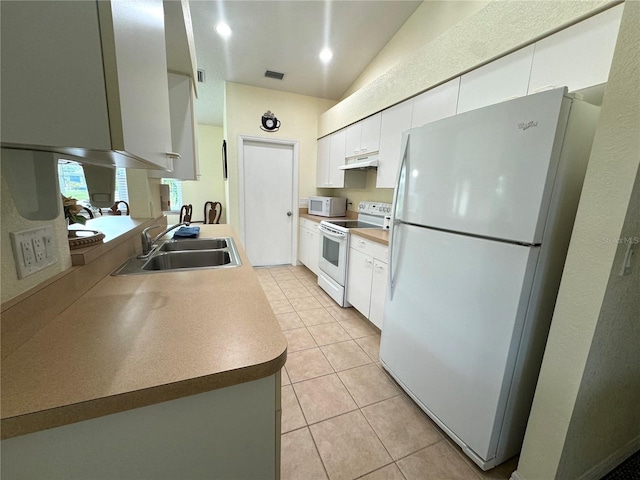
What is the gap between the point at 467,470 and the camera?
124cm

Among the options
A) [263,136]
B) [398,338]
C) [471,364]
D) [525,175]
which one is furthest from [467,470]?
[263,136]

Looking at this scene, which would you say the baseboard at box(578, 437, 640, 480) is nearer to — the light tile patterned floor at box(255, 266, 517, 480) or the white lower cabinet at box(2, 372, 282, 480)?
the light tile patterned floor at box(255, 266, 517, 480)

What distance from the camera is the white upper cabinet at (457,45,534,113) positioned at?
1.43 m

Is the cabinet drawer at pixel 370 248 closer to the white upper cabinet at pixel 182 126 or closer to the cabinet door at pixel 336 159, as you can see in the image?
the cabinet door at pixel 336 159

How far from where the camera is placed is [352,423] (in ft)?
4.80

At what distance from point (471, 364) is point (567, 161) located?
0.94 m

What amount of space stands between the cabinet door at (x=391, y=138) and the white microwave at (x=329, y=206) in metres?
1.08

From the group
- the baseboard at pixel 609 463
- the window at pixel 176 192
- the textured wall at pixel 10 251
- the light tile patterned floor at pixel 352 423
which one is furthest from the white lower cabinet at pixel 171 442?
the window at pixel 176 192

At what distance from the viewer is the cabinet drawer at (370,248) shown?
7.00 feet

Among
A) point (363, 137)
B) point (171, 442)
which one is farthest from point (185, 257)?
point (363, 137)

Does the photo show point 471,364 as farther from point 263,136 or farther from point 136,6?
point 263,136

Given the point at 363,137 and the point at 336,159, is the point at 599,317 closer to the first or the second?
the point at 363,137

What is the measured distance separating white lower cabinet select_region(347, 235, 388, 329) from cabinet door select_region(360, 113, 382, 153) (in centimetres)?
102

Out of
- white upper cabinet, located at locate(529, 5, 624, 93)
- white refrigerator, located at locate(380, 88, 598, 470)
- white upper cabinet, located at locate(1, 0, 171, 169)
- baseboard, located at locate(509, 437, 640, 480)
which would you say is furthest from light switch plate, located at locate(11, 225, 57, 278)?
white upper cabinet, located at locate(529, 5, 624, 93)
